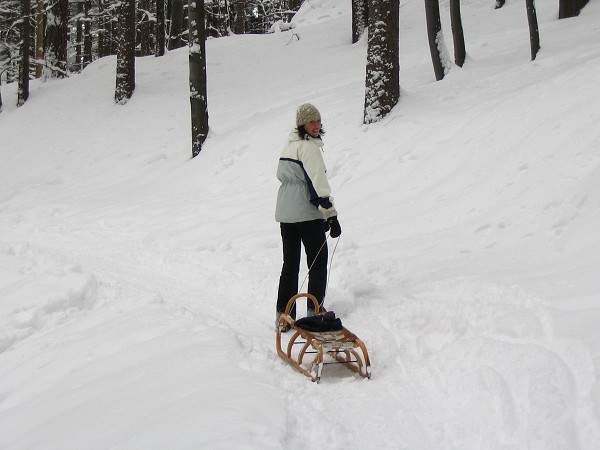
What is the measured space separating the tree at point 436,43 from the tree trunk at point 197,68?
5033 millimetres

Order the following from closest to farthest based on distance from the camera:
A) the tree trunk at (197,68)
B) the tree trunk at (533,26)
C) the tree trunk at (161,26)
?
the tree trunk at (533,26) < the tree trunk at (197,68) < the tree trunk at (161,26)

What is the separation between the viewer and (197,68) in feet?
42.1

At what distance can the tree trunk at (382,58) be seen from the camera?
33.3 feet

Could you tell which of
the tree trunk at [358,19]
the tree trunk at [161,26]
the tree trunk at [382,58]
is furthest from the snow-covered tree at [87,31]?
the tree trunk at [382,58]

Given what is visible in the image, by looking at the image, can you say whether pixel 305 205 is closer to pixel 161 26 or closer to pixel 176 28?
pixel 176 28

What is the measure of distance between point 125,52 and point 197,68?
511 cm

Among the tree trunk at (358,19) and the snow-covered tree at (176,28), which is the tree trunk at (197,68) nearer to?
the tree trunk at (358,19)

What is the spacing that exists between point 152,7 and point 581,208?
3345 cm

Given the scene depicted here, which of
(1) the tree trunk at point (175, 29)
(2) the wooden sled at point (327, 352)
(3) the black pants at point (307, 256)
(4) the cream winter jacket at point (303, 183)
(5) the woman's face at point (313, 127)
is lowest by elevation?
(2) the wooden sled at point (327, 352)

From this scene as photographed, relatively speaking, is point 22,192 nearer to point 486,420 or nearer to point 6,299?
point 6,299

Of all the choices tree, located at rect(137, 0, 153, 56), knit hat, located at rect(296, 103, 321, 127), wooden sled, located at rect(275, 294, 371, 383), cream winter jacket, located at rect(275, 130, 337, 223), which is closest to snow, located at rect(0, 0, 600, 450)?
wooden sled, located at rect(275, 294, 371, 383)

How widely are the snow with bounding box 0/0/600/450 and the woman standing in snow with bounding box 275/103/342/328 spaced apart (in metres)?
0.56

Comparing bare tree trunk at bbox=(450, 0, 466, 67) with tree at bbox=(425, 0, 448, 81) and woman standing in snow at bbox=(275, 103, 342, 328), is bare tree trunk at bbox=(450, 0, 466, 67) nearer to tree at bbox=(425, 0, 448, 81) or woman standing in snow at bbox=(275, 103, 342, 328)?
tree at bbox=(425, 0, 448, 81)

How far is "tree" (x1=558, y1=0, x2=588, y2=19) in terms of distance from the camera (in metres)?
15.7
